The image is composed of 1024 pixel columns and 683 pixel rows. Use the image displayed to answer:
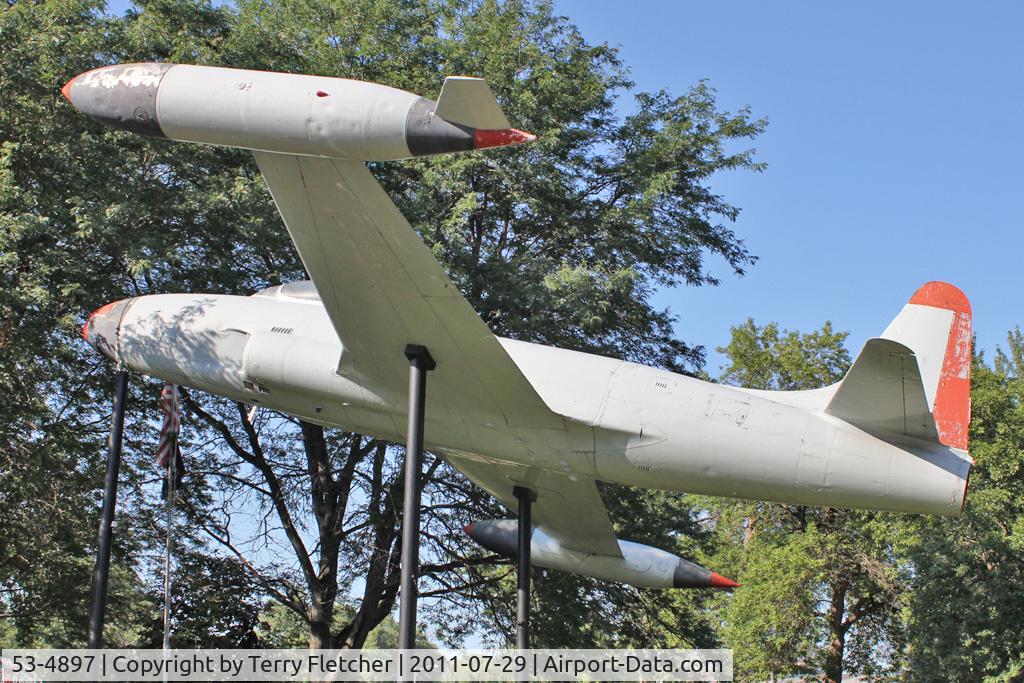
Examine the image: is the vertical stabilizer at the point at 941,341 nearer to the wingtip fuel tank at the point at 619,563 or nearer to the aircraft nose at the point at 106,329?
the wingtip fuel tank at the point at 619,563

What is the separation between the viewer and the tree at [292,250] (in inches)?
553

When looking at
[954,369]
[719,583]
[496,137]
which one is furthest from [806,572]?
[496,137]

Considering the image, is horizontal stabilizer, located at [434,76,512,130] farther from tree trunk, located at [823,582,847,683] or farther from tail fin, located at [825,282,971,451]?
tree trunk, located at [823,582,847,683]

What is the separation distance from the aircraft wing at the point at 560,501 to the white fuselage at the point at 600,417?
131 cm

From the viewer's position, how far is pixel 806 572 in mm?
24219

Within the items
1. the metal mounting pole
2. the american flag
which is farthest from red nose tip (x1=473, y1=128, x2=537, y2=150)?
the american flag

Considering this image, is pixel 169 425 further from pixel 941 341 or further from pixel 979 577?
pixel 979 577

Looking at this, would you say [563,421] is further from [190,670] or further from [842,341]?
[842,341]

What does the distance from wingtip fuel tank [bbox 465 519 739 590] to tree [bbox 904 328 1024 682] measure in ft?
30.1

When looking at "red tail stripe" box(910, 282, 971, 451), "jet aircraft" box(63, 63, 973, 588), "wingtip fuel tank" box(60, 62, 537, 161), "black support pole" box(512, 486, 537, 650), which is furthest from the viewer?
"black support pole" box(512, 486, 537, 650)

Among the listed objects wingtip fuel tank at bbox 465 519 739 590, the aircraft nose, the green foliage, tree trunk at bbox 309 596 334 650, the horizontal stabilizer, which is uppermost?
the green foliage

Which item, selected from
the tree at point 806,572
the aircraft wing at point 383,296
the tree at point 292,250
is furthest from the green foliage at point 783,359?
the aircraft wing at point 383,296

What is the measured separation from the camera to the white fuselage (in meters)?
8.88
